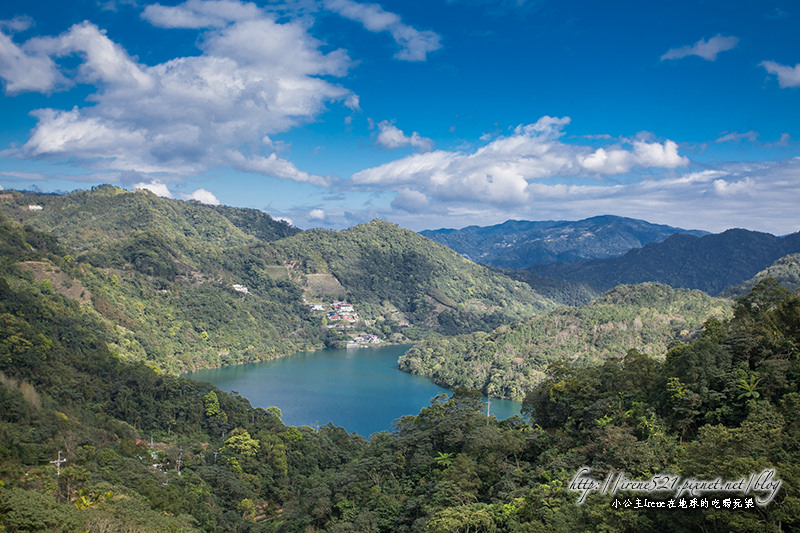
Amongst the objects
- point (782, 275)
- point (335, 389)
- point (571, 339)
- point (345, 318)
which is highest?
point (782, 275)

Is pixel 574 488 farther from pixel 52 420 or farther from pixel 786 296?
pixel 52 420

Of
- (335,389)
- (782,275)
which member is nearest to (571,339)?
(335,389)

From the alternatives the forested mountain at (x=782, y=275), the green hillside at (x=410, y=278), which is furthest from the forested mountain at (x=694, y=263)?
the forested mountain at (x=782, y=275)

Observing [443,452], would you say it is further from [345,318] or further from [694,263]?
[694,263]

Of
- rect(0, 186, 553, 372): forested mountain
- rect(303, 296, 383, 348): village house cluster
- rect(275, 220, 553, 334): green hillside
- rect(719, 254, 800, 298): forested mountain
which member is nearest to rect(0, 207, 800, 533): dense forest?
rect(0, 186, 553, 372): forested mountain

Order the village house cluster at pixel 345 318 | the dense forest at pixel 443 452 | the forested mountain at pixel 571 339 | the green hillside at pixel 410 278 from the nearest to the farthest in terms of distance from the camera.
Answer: the dense forest at pixel 443 452, the forested mountain at pixel 571 339, the village house cluster at pixel 345 318, the green hillside at pixel 410 278

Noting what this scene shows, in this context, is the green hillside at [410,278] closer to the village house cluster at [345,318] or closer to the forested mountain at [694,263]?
the village house cluster at [345,318]
